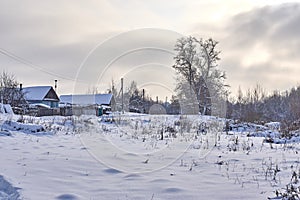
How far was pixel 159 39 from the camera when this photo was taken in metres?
8.64

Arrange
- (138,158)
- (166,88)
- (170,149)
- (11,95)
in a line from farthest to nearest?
(11,95), (166,88), (170,149), (138,158)

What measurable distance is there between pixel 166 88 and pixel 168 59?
1.23 metres

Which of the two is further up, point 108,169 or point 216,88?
point 216,88

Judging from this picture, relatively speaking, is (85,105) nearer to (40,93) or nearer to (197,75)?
(197,75)

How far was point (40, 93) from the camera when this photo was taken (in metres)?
59.7

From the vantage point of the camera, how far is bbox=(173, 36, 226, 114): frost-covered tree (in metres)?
16.4

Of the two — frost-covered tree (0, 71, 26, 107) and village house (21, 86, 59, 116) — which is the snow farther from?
village house (21, 86, 59, 116)

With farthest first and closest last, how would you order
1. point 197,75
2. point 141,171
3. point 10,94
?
point 10,94 < point 197,75 < point 141,171

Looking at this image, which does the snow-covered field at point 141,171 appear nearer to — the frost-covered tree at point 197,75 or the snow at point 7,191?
the snow at point 7,191

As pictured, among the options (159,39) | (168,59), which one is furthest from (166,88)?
(159,39)

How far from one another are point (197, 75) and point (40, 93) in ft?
144

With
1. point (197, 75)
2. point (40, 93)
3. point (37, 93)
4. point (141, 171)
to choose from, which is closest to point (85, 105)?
point (197, 75)

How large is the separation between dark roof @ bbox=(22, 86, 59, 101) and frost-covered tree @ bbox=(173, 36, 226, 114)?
32.6 m

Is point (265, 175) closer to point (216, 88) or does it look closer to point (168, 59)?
point (168, 59)
